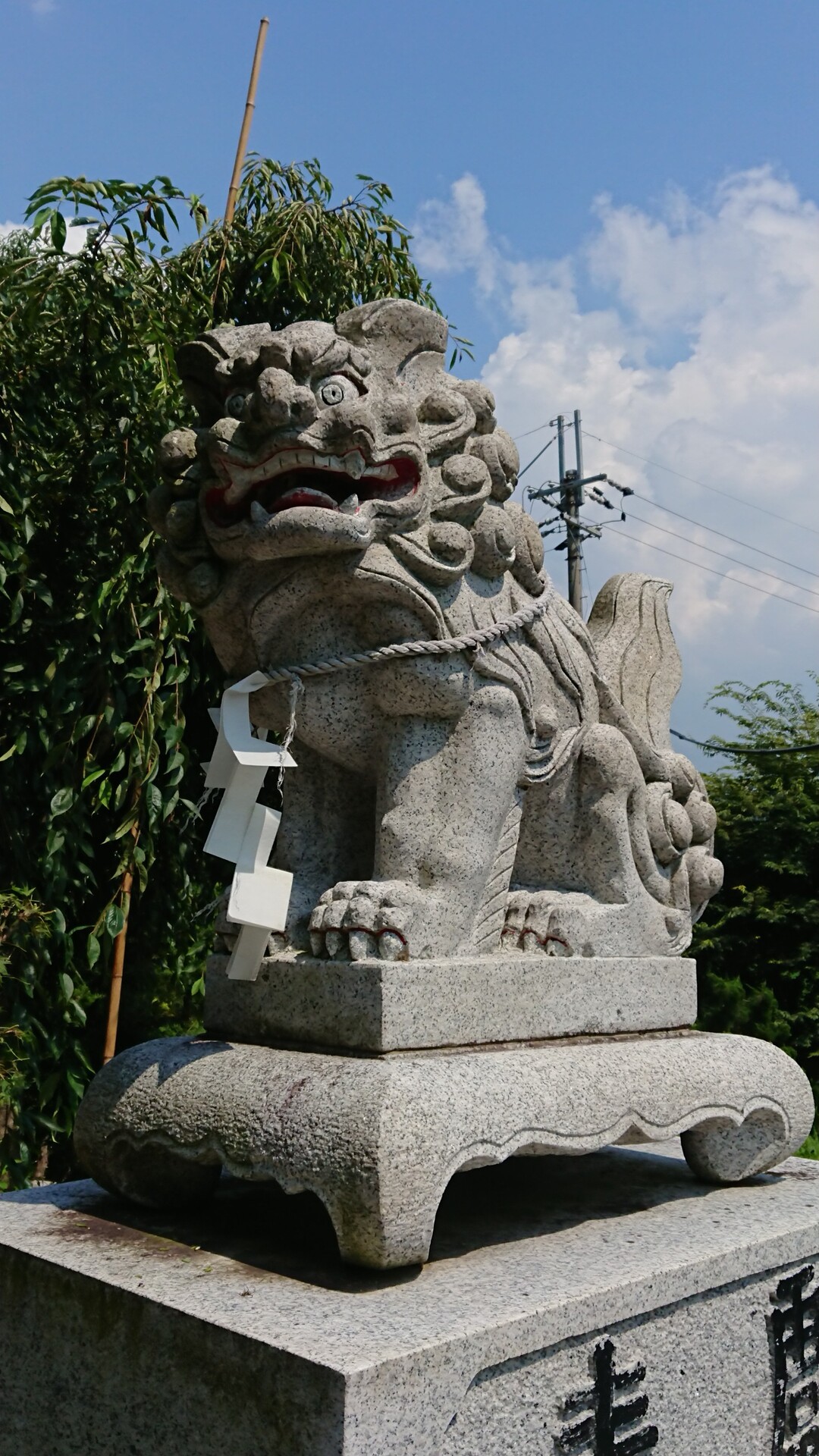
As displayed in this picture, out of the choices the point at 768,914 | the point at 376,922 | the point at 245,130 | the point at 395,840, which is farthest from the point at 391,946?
the point at 768,914

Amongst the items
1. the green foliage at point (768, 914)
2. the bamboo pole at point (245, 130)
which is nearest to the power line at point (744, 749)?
the green foliage at point (768, 914)

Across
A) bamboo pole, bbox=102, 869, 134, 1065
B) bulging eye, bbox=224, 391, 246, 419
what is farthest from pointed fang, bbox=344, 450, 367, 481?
bamboo pole, bbox=102, 869, 134, 1065

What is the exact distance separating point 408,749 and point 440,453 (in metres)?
0.59

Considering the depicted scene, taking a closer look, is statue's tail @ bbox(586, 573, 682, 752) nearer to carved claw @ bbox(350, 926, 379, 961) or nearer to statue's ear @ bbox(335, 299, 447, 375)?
statue's ear @ bbox(335, 299, 447, 375)

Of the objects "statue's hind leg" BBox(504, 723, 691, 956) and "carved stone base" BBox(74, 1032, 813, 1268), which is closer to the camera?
"carved stone base" BBox(74, 1032, 813, 1268)

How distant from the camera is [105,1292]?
185cm

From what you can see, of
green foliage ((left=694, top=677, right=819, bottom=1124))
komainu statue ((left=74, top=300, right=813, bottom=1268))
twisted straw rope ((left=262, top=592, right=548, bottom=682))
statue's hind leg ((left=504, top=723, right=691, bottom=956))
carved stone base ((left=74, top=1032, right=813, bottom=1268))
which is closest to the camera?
carved stone base ((left=74, top=1032, right=813, bottom=1268))

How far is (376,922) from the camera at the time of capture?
82.5 inches

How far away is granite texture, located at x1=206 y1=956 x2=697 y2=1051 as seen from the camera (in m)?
2.04

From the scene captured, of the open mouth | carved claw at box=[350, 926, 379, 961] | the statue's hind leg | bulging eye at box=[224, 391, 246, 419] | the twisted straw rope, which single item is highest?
bulging eye at box=[224, 391, 246, 419]

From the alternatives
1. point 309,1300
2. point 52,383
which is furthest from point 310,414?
point 52,383

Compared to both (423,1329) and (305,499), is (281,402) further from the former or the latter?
(423,1329)

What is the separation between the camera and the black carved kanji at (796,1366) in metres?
2.21

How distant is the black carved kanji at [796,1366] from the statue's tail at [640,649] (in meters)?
1.28
